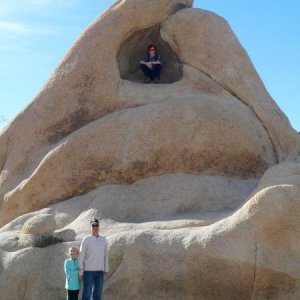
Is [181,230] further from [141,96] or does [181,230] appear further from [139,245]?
[141,96]

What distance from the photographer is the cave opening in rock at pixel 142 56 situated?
11953 millimetres

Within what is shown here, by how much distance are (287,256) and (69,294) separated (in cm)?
267

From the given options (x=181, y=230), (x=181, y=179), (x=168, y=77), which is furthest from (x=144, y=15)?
(x=181, y=230)

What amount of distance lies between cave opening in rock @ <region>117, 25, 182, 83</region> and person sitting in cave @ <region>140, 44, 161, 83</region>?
0.59 feet

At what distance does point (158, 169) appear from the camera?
10.2 metres

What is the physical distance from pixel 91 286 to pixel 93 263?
0.29m

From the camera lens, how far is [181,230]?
800 cm

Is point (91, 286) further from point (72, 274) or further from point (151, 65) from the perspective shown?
point (151, 65)

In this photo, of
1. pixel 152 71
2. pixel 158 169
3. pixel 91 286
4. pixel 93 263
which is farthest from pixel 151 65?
pixel 91 286

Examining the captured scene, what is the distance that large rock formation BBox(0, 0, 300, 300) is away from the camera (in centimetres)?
757

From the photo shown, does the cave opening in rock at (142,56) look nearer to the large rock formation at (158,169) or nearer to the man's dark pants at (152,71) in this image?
the large rock formation at (158,169)

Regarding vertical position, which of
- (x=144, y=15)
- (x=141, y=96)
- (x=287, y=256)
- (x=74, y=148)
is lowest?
(x=287, y=256)

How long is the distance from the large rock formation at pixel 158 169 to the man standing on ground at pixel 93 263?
66cm

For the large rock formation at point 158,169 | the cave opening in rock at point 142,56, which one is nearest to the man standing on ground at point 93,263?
the large rock formation at point 158,169
